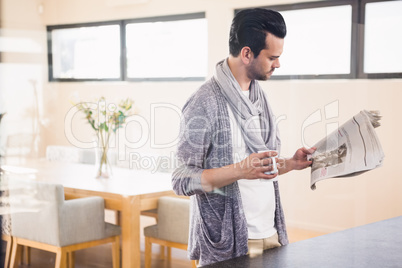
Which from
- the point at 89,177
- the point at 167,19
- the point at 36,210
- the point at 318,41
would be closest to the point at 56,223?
the point at 36,210

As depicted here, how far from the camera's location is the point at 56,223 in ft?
5.75

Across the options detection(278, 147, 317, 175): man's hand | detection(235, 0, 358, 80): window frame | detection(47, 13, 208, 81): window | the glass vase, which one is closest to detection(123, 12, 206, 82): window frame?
detection(47, 13, 208, 81): window

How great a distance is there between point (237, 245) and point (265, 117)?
1.26 ft

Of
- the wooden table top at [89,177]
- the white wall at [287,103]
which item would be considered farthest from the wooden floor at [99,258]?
the white wall at [287,103]

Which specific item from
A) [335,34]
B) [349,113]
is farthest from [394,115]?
[335,34]

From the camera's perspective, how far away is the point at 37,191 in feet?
5.60

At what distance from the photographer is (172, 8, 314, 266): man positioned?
1292mm

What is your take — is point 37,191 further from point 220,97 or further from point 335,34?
point 335,34

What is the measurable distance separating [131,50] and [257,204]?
0.73 metres

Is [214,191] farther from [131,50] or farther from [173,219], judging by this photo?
[173,219]

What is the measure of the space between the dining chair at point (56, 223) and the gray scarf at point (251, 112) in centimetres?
69

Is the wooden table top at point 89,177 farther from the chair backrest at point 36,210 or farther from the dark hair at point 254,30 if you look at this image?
the dark hair at point 254,30

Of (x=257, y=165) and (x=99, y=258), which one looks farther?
(x=99, y=258)

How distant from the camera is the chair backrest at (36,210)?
1664 millimetres
